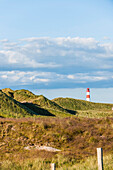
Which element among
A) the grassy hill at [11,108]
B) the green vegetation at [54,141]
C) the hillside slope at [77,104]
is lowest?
the green vegetation at [54,141]

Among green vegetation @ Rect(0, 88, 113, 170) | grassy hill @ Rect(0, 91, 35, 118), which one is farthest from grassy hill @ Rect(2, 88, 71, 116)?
green vegetation @ Rect(0, 88, 113, 170)

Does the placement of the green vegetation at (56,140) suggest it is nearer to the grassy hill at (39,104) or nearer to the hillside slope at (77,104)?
the grassy hill at (39,104)

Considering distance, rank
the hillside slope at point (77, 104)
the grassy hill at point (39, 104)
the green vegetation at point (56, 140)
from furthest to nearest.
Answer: the hillside slope at point (77, 104)
the grassy hill at point (39, 104)
the green vegetation at point (56, 140)

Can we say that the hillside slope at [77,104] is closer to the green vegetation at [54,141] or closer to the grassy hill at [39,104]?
the grassy hill at [39,104]

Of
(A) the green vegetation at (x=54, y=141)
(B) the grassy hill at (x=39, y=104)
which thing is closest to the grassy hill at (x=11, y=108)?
(B) the grassy hill at (x=39, y=104)

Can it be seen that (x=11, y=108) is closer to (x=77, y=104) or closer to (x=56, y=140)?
(x=56, y=140)

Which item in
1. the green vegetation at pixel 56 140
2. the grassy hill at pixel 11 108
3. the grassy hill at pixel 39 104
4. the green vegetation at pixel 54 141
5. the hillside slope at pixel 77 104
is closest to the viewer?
the green vegetation at pixel 54 141

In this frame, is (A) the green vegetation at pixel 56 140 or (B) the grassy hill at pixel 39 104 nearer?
(A) the green vegetation at pixel 56 140

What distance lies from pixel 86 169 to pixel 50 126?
13291mm

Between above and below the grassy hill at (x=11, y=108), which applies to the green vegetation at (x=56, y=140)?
below

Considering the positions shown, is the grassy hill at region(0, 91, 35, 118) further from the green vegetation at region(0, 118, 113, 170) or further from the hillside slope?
the hillside slope

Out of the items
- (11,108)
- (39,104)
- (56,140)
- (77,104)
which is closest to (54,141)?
(56,140)

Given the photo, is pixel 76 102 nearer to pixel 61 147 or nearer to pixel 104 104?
pixel 104 104

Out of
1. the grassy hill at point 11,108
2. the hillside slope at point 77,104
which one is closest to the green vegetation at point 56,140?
the grassy hill at point 11,108
